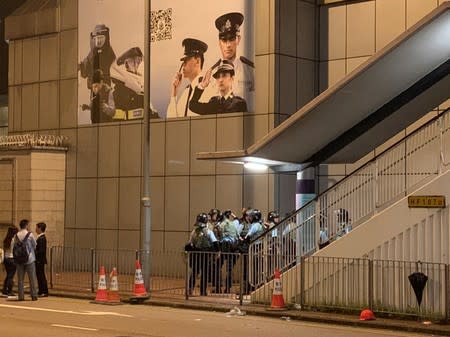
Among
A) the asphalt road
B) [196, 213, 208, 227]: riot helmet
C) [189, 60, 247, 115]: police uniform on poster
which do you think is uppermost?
[189, 60, 247, 115]: police uniform on poster

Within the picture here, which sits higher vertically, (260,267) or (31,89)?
(31,89)

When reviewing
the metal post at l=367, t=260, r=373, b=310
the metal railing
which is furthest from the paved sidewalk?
the metal railing

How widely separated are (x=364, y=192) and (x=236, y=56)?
815cm

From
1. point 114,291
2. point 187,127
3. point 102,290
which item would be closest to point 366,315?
point 114,291

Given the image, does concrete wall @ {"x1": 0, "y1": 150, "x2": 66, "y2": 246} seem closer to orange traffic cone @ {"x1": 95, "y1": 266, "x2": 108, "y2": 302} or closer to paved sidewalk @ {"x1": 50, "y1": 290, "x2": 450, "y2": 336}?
paved sidewalk @ {"x1": 50, "y1": 290, "x2": 450, "y2": 336}

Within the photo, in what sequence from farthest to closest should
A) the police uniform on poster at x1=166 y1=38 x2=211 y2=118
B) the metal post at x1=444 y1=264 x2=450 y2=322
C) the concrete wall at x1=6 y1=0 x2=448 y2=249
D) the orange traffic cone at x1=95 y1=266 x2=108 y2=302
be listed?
the police uniform on poster at x1=166 y1=38 x2=211 y2=118 < the concrete wall at x1=6 y1=0 x2=448 y2=249 < the orange traffic cone at x1=95 y1=266 x2=108 y2=302 < the metal post at x1=444 y1=264 x2=450 y2=322

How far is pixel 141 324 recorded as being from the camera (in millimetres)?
14930

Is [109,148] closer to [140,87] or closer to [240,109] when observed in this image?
[140,87]

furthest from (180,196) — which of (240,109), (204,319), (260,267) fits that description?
(204,319)

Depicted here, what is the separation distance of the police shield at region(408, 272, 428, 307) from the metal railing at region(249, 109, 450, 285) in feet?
5.80

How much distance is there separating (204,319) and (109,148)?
38.1 ft

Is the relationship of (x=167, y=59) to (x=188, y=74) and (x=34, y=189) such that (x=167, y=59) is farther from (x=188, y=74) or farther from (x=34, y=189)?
(x=34, y=189)

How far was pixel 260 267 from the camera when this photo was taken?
1800cm

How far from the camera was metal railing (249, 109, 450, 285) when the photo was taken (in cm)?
1603
